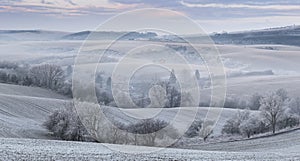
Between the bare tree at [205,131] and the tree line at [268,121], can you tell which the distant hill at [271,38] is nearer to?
the tree line at [268,121]

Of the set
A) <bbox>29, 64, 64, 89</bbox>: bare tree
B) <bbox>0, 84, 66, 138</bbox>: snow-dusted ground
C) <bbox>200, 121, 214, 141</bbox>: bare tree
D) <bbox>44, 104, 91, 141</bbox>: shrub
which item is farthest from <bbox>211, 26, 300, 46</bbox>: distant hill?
<bbox>44, 104, 91, 141</bbox>: shrub

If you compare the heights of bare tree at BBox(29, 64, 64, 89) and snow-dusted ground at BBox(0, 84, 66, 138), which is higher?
bare tree at BBox(29, 64, 64, 89)

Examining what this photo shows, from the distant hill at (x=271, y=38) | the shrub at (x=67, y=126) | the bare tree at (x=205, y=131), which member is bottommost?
the bare tree at (x=205, y=131)

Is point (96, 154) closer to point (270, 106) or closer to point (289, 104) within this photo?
point (270, 106)

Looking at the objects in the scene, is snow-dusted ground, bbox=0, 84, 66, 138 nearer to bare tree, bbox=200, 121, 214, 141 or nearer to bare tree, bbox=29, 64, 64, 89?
bare tree, bbox=29, 64, 64, 89

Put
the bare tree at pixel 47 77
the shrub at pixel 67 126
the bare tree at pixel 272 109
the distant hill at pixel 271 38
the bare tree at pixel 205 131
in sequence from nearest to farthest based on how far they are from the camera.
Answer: the shrub at pixel 67 126 → the bare tree at pixel 205 131 → the bare tree at pixel 272 109 → the bare tree at pixel 47 77 → the distant hill at pixel 271 38

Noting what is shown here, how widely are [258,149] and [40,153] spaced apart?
2135 cm

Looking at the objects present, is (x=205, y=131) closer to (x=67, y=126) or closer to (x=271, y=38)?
(x=67, y=126)

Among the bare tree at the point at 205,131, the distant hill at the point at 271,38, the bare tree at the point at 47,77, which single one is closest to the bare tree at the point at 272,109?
the bare tree at the point at 205,131

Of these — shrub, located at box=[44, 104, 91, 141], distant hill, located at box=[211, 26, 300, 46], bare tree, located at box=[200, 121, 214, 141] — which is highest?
distant hill, located at box=[211, 26, 300, 46]

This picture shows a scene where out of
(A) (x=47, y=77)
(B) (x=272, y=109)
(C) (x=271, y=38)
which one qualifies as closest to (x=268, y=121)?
(B) (x=272, y=109)

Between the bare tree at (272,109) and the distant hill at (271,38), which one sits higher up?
the distant hill at (271,38)

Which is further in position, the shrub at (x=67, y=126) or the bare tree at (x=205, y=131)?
the bare tree at (x=205, y=131)

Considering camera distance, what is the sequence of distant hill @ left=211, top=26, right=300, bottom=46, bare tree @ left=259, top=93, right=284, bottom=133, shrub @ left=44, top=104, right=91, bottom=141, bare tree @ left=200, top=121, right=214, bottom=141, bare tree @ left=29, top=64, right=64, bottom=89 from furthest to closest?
distant hill @ left=211, top=26, right=300, bottom=46, bare tree @ left=29, top=64, right=64, bottom=89, bare tree @ left=259, top=93, right=284, bottom=133, bare tree @ left=200, top=121, right=214, bottom=141, shrub @ left=44, top=104, right=91, bottom=141
